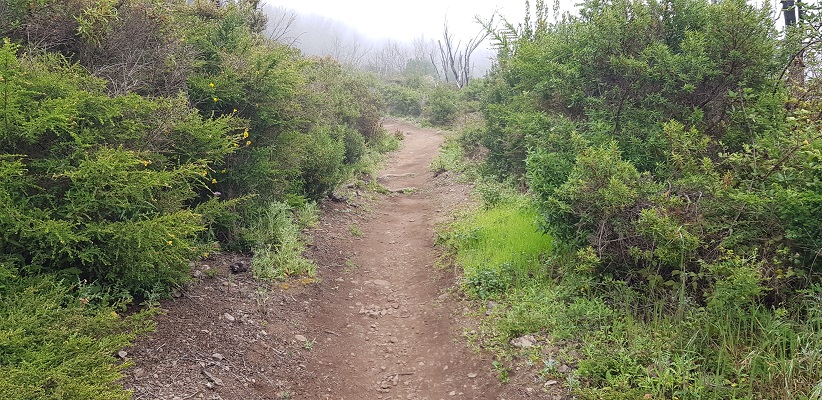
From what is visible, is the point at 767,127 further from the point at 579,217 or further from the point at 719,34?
the point at 579,217

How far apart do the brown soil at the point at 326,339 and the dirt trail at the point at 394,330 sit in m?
0.01

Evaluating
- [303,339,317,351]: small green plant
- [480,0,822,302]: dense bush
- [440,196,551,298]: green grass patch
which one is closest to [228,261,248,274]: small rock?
[303,339,317,351]: small green plant

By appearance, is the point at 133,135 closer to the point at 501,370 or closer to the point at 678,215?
the point at 501,370

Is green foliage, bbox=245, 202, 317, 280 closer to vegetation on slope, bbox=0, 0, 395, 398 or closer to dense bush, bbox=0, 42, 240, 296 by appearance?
vegetation on slope, bbox=0, 0, 395, 398

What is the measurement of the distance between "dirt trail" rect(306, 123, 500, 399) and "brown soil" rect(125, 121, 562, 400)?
0.01 m

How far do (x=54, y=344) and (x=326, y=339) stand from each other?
2.63 metres

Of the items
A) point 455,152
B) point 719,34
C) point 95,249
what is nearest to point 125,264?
point 95,249

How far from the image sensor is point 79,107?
4023 millimetres

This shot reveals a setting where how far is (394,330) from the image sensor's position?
5500 mm

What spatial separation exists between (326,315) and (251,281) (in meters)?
1.03

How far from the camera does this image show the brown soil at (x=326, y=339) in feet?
13.0

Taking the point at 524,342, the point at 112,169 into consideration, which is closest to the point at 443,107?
the point at 524,342

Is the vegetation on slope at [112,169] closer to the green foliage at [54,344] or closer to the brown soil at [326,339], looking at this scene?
the green foliage at [54,344]

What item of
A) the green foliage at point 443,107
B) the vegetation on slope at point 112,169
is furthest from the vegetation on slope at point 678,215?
the green foliage at point 443,107
